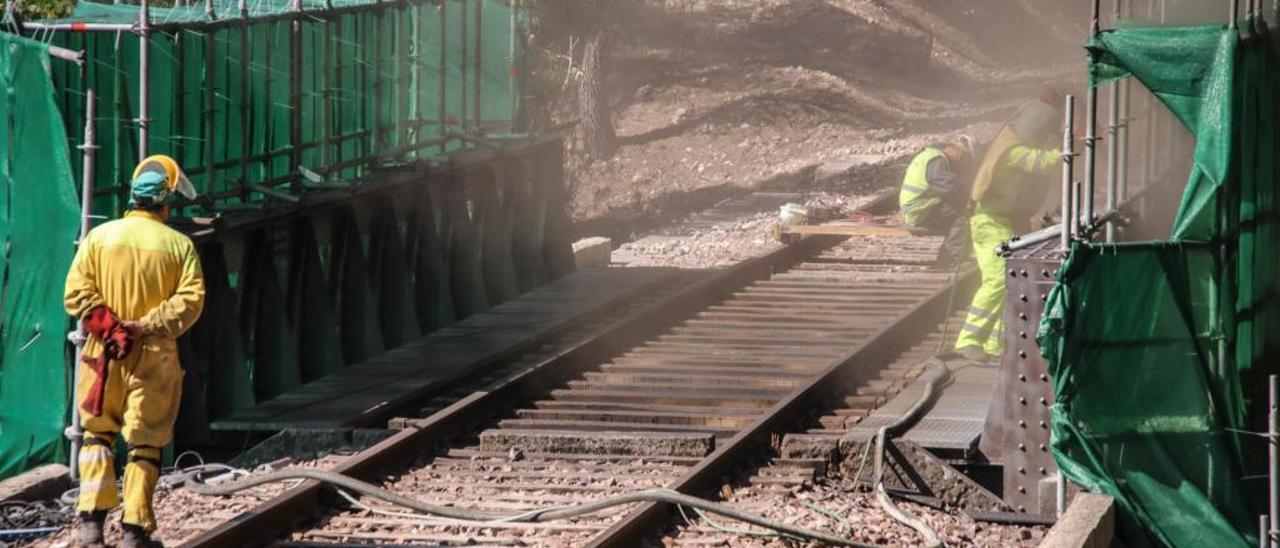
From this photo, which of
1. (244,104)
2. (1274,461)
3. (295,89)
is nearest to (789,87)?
(295,89)

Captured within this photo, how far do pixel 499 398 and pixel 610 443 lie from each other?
1619mm

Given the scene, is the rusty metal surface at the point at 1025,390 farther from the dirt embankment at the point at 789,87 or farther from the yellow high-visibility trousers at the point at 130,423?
the dirt embankment at the point at 789,87

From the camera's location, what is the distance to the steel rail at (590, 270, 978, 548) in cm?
1002

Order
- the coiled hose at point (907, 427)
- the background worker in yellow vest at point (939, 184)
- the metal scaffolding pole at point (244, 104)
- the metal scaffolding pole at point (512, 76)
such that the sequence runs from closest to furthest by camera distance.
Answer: the coiled hose at point (907, 427) < the metal scaffolding pole at point (244, 104) < the background worker in yellow vest at point (939, 184) < the metal scaffolding pole at point (512, 76)

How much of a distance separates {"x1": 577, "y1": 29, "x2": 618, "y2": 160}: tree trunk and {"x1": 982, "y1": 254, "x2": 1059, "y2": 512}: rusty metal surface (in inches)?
875

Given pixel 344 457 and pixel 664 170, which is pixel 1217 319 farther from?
pixel 664 170

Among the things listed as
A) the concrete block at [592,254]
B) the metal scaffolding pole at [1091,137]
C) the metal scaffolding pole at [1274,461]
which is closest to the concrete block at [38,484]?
the metal scaffolding pole at [1091,137]

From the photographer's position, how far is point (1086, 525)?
361 inches

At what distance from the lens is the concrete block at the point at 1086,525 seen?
29.2 ft

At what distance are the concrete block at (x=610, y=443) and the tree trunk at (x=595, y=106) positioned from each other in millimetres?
20808

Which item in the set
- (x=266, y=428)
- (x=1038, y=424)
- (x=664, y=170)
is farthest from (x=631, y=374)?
(x=664, y=170)

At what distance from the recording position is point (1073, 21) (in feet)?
158

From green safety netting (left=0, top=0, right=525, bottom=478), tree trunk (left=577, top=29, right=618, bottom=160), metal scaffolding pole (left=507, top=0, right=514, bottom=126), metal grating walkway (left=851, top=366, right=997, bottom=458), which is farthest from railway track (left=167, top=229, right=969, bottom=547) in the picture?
tree trunk (left=577, top=29, right=618, bottom=160)

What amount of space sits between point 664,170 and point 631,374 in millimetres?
18461
